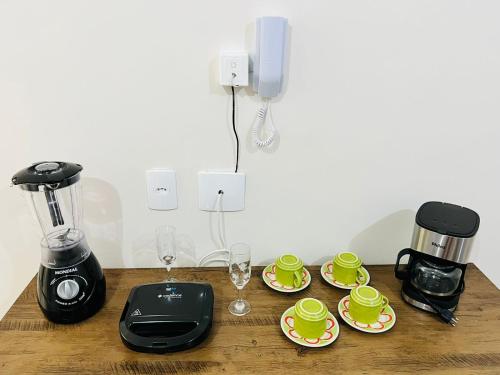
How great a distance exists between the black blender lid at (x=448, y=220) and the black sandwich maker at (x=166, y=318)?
0.58 metres

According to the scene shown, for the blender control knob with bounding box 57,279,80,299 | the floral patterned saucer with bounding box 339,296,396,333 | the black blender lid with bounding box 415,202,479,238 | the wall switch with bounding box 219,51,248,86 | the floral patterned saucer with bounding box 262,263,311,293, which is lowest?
the floral patterned saucer with bounding box 339,296,396,333

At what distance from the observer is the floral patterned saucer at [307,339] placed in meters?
0.84

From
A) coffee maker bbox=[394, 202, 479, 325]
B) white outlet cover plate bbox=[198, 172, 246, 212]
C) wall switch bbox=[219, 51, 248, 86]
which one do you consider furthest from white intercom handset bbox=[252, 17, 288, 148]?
coffee maker bbox=[394, 202, 479, 325]

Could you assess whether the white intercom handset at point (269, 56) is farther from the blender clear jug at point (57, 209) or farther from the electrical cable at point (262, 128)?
the blender clear jug at point (57, 209)

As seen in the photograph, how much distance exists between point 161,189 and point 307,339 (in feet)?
1.84

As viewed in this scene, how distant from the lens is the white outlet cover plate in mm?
1042

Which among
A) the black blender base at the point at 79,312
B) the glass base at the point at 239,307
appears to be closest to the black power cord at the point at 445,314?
the glass base at the point at 239,307

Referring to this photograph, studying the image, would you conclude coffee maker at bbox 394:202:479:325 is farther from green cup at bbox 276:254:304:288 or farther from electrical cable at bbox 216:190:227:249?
electrical cable at bbox 216:190:227:249

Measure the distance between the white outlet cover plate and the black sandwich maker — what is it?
0.80 ft

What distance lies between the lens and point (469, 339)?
871mm

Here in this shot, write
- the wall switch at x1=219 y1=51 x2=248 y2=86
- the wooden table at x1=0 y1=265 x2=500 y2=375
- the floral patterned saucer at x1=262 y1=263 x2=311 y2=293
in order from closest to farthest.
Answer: the wooden table at x1=0 y1=265 x2=500 y2=375
the wall switch at x1=219 y1=51 x2=248 y2=86
the floral patterned saucer at x1=262 y1=263 x2=311 y2=293

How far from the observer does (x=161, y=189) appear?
41.4 inches

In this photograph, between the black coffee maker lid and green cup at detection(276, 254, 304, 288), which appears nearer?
the black coffee maker lid

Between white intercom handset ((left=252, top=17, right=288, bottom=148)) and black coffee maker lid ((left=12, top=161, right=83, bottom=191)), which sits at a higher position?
white intercom handset ((left=252, top=17, right=288, bottom=148))
